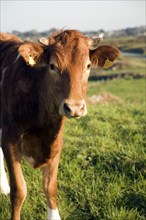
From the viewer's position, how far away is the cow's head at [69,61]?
2996 mm

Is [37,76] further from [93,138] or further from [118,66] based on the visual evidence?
[118,66]

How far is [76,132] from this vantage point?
20.9 feet

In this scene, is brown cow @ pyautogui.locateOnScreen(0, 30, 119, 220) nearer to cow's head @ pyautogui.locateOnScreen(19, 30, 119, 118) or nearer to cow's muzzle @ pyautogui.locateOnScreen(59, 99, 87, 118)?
cow's head @ pyautogui.locateOnScreen(19, 30, 119, 118)

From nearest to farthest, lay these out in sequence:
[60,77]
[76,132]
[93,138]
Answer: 1. [60,77]
2. [93,138]
3. [76,132]

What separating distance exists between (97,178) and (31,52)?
2010 mm

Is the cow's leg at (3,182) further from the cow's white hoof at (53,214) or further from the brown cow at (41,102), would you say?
the cow's white hoof at (53,214)

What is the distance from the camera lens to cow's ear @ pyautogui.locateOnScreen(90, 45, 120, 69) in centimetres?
372

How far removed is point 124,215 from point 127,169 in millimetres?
1034

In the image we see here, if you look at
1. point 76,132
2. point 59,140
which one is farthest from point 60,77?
point 76,132

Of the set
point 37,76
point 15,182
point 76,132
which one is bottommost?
point 76,132

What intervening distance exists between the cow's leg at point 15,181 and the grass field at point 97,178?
27cm

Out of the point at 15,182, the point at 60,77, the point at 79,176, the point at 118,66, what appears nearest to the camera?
the point at 60,77

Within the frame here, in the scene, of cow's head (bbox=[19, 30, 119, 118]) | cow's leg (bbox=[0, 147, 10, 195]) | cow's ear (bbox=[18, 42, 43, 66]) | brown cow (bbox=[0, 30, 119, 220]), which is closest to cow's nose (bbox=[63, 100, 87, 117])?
cow's head (bbox=[19, 30, 119, 118])

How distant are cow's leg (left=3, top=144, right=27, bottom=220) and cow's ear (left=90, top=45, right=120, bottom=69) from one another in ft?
4.44
